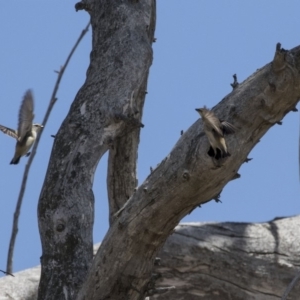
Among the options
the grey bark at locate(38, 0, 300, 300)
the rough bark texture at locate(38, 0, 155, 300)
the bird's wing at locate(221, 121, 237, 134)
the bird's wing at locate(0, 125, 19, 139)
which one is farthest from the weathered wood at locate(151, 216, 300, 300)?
the bird's wing at locate(221, 121, 237, 134)

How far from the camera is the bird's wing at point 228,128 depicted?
365 centimetres

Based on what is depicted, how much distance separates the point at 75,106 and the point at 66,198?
484 millimetres

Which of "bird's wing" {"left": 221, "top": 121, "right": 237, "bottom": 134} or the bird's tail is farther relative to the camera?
the bird's tail

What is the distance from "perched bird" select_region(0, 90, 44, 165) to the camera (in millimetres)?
5520

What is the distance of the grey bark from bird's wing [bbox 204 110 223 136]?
3.1 inches

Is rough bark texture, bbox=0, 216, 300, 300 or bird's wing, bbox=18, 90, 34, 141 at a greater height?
bird's wing, bbox=18, 90, 34, 141

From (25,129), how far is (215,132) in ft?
7.59

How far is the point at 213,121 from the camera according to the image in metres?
3.56

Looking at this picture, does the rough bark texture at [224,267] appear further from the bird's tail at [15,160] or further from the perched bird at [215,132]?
the perched bird at [215,132]

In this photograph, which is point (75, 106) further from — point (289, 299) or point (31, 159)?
point (289, 299)

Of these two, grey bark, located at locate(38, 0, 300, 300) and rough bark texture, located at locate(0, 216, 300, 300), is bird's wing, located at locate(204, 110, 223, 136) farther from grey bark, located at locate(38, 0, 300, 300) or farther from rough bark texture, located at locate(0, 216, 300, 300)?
rough bark texture, located at locate(0, 216, 300, 300)

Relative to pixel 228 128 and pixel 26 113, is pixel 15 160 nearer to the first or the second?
pixel 26 113

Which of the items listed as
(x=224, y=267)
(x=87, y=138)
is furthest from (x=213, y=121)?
(x=224, y=267)

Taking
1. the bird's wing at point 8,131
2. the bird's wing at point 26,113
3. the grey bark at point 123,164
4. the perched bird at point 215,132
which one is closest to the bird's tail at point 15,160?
the bird's wing at point 26,113
